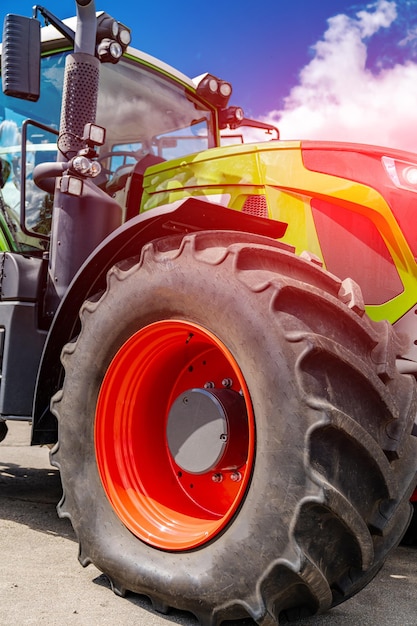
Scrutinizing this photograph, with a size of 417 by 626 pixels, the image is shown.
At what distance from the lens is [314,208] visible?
300cm

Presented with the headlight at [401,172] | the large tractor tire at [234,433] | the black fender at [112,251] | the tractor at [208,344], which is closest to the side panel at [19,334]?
the tractor at [208,344]

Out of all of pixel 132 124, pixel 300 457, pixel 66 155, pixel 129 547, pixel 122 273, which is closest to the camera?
pixel 300 457

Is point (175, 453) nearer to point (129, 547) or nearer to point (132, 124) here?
point (129, 547)

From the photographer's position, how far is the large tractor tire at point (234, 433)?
1.97 metres

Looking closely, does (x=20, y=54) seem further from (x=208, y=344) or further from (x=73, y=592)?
(x=73, y=592)

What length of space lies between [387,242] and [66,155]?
64.0 inches

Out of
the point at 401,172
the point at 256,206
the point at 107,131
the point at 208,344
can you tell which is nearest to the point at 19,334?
the point at 208,344

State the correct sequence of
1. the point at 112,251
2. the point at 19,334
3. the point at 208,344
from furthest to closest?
the point at 19,334
the point at 112,251
the point at 208,344

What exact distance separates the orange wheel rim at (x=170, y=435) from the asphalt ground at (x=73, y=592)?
0.25 m

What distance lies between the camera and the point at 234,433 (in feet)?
7.52

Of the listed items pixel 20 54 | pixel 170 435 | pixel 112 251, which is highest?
pixel 20 54

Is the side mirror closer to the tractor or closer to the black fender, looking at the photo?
the tractor

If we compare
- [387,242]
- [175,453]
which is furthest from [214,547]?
[387,242]

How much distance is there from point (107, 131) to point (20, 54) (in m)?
0.93
